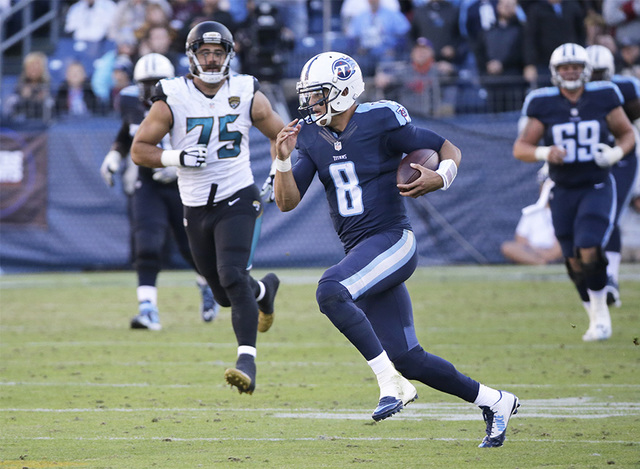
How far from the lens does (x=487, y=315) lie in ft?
30.3

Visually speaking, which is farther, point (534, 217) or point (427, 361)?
point (534, 217)

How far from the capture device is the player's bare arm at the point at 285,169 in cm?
454

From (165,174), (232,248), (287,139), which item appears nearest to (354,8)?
(165,174)

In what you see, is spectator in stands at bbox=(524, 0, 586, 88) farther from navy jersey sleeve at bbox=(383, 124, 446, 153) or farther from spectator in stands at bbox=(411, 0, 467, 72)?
navy jersey sleeve at bbox=(383, 124, 446, 153)

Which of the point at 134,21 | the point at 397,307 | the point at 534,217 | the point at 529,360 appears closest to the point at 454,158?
the point at 397,307

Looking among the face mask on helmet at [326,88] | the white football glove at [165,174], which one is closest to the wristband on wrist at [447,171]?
the face mask on helmet at [326,88]

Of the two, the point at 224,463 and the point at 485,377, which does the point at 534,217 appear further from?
the point at 224,463

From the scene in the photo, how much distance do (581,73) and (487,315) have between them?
2377mm

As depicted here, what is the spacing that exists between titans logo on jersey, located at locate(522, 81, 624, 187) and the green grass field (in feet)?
3.87

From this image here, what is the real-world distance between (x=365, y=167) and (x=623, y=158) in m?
4.60

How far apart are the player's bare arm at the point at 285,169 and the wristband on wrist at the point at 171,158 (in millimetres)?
1426

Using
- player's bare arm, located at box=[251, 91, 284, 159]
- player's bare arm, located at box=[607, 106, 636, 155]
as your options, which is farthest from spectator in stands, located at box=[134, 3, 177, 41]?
player's bare arm, located at box=[251, 91, 284, 159]

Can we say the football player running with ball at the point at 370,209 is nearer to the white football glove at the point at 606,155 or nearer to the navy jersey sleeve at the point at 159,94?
the navy jersey sleeve at the point at 159,94

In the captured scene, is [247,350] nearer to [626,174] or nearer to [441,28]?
[626,174]
